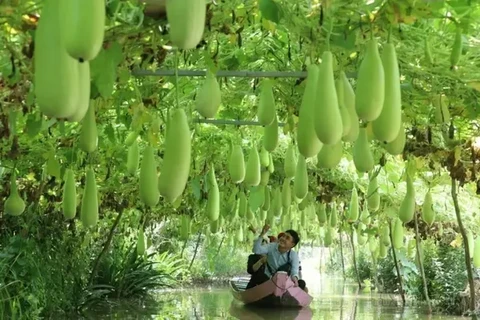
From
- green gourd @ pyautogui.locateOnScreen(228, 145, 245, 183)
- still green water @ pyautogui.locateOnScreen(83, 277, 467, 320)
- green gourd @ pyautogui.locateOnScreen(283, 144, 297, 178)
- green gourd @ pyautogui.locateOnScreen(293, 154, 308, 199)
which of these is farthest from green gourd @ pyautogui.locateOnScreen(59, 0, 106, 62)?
still green water @ pyautogui.locateOnScreen(83, 277, 467, 320)

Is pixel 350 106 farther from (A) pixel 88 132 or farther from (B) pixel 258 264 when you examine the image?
(B) pixel 258 264

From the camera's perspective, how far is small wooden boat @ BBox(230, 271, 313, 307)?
11070 millimetres

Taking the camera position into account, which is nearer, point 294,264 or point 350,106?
point 350,106

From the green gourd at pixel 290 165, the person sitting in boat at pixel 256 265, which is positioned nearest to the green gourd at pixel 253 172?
the green gourd at pixel 290 165

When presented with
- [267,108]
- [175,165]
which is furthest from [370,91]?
[267,108]

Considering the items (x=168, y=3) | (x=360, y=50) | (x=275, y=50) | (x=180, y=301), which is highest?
(x=275, y=50)

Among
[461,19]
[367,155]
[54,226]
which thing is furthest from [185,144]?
[54,226]

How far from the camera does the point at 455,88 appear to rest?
158 inches

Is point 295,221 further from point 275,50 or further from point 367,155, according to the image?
point 367,155

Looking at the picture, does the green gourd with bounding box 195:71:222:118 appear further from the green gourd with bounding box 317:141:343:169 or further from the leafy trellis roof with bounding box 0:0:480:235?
the green gourd with bounding box 317:141:343:169

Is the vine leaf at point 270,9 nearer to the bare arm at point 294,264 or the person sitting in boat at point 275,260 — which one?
the person sitting in boat at point 275,260

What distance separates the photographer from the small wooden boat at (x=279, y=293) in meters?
11.1

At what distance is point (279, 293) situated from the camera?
11.1m

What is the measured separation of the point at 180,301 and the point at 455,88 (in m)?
9.56
